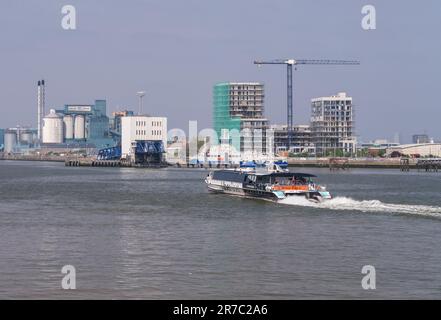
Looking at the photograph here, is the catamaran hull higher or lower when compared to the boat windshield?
lower

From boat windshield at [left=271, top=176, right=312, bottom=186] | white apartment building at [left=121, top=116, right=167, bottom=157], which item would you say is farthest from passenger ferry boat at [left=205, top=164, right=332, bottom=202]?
white apartment building at [left=121, top=116, right=167, bottom=157]

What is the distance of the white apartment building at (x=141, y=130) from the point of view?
179250 millimetres

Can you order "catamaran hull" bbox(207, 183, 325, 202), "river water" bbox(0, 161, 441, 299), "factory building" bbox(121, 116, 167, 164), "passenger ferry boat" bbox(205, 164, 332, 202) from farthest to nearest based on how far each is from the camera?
"factory building" bbox(121, 116, 167, 164)
"passenger ferry boat" bbox(205, 164, 332, 202)
"catamaran hull" bbox(207, 183, 325, 202)
"river water" bbox(0, 161, 441, 299)

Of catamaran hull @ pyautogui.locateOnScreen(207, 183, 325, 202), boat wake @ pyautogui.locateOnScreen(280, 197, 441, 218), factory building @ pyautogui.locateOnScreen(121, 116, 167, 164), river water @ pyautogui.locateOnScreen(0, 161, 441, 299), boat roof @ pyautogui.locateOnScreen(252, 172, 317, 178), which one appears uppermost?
factory building @ pyautogui.locateOnScreen(121, 116, 167, 164)

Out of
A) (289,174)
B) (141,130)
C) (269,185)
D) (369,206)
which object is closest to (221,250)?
(369,206)

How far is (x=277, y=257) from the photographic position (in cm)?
3228

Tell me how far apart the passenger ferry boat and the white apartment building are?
107833 millimetres

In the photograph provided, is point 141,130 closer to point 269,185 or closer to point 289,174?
point 269,185

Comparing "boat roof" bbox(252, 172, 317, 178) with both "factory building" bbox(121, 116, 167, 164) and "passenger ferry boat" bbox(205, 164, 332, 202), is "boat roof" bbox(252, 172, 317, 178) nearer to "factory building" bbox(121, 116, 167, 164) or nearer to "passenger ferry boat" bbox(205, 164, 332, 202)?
"passenger ferry boat" bbox(205, 164, 332, 202)

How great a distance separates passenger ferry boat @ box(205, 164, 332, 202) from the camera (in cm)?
5772

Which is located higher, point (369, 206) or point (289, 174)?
point (289, 174)

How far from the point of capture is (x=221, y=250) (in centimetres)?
3412

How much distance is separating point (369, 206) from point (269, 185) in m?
10.9

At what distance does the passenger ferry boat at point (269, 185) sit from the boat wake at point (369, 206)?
69 cm
